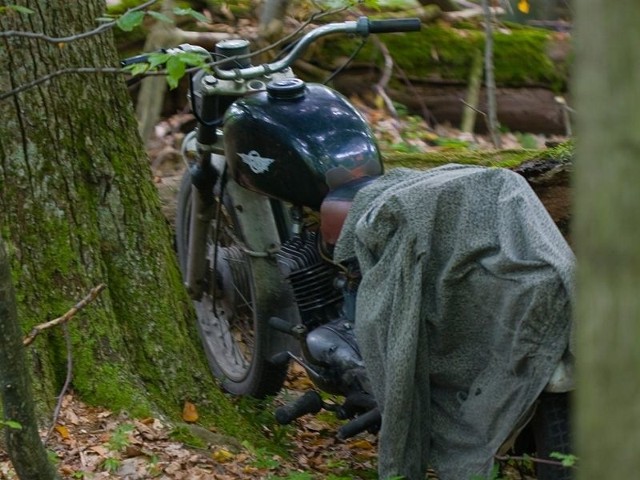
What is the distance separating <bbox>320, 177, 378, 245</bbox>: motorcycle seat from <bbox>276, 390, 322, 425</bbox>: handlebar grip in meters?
0.63

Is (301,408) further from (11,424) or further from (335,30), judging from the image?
(11,424)

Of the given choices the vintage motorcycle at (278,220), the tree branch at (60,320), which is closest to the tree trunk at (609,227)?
the tree branch at (60,320)

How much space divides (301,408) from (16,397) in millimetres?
1661

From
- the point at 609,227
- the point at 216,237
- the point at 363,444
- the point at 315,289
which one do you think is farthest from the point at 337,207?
the point at 609,227

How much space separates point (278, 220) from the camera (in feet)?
15.9

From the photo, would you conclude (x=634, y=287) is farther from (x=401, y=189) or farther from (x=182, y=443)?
(x=182, y=443)

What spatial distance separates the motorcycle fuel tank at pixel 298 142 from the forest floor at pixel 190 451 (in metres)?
0.93

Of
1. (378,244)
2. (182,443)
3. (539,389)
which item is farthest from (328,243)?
(539,389)

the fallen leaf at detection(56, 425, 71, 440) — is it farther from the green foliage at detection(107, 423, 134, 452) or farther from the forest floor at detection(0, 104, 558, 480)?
the green foliage at detection(107, 423, 134, 452)

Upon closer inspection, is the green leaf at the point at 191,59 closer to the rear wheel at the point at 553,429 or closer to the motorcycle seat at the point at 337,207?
the motorcycle seat at the point at 337,207

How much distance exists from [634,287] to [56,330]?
3.05m

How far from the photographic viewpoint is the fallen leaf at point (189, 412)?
4.30 m

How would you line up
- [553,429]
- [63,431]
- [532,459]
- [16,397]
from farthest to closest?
[63,431] → [553,429] → [532,459] → [16,397]

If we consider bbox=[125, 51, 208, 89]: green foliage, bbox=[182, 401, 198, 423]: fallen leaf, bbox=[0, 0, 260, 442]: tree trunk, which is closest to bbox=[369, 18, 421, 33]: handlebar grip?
bbox=[0, 0, 260, 442]: tree trunk
